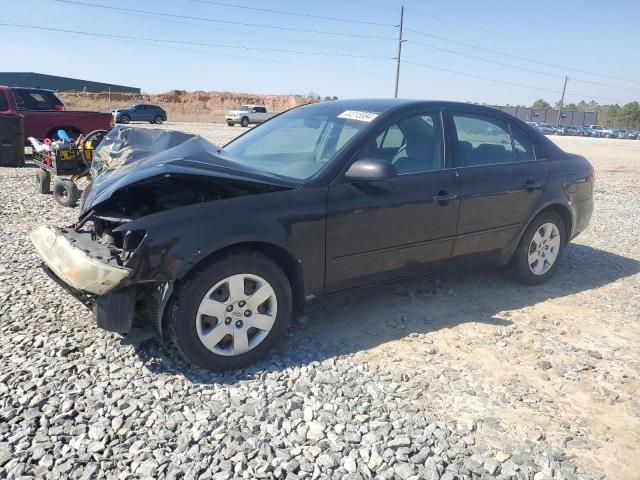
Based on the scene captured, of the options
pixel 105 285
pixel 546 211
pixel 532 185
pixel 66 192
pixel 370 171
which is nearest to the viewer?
pixel 105 285

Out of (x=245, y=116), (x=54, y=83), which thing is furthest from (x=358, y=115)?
(x=54, y=83)

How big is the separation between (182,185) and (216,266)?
0.68 metres

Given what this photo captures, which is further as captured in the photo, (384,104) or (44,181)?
(44,181)

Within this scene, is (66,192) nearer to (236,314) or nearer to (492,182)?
(236,314)

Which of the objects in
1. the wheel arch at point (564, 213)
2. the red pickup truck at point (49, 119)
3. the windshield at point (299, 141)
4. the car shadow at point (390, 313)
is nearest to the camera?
the car shadow at point (390, 313)

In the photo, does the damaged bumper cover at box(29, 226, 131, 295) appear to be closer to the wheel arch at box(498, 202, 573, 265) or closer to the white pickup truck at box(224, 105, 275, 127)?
the wheel arch at box(498, 202, 573, 265)

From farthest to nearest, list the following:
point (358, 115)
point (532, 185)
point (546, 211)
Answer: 1. point (546, 211)
2. point (532, 185)
3. point (358, 115)

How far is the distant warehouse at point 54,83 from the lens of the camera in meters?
51.4

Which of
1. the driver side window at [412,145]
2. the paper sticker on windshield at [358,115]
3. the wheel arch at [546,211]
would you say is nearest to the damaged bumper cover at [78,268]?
the driver side window at [412,145]

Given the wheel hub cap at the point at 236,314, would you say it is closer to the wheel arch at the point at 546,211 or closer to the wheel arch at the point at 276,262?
the wheel arch at the point at 276,262

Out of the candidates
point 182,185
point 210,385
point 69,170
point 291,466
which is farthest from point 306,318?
point 69,170

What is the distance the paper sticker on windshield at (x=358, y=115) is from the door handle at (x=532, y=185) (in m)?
1.67

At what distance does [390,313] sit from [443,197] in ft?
3.40

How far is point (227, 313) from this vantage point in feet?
10.2
